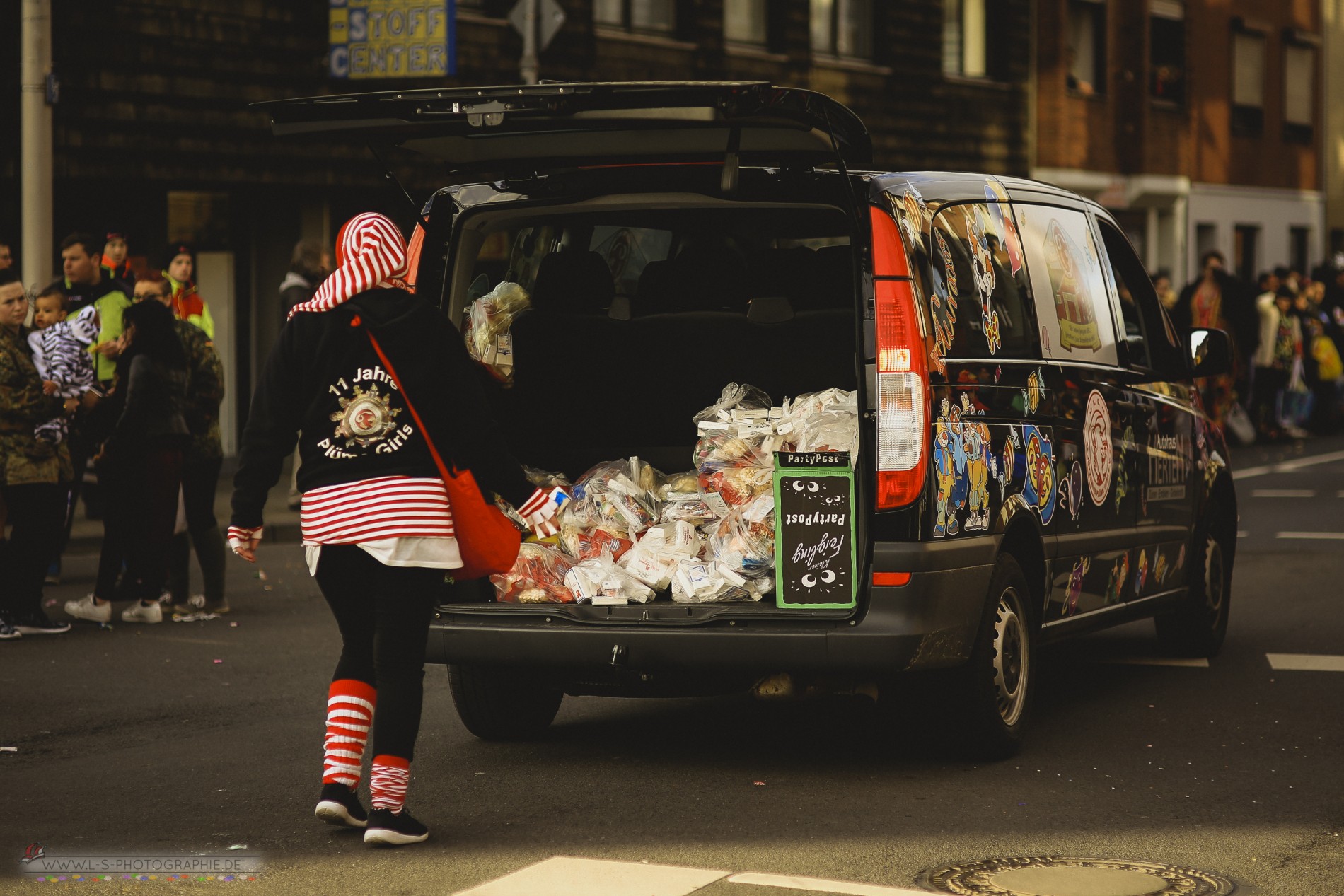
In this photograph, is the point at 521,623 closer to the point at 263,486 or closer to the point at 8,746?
the point at 263,486

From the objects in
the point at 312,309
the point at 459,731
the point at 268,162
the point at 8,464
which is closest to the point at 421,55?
the point at 268,162

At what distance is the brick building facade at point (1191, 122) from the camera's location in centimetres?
3291

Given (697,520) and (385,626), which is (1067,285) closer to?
(697,520)

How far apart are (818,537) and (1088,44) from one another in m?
29.2

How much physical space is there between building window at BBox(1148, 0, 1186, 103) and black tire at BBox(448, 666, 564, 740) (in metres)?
29.9

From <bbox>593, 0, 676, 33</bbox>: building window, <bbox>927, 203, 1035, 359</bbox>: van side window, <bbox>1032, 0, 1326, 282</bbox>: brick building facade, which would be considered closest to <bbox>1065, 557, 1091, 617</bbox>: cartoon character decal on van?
<bbox>927, 203, 1035, 359</bbox>: van side window

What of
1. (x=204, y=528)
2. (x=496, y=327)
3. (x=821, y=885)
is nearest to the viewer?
(x=821, y=885)

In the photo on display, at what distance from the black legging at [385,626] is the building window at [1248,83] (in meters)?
34.9

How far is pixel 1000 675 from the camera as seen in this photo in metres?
6.82

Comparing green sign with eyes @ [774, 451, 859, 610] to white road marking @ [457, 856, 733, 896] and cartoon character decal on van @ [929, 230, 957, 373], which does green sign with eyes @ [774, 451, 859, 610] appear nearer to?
cartoon character decal on van @ [929, 230, 957, 373]

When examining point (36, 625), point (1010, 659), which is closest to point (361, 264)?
point (1010, 659)

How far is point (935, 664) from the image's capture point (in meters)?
6.36

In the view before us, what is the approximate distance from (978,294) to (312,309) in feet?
7.45

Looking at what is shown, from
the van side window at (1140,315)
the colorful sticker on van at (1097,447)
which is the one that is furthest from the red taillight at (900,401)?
the van side window at (1140,315)
